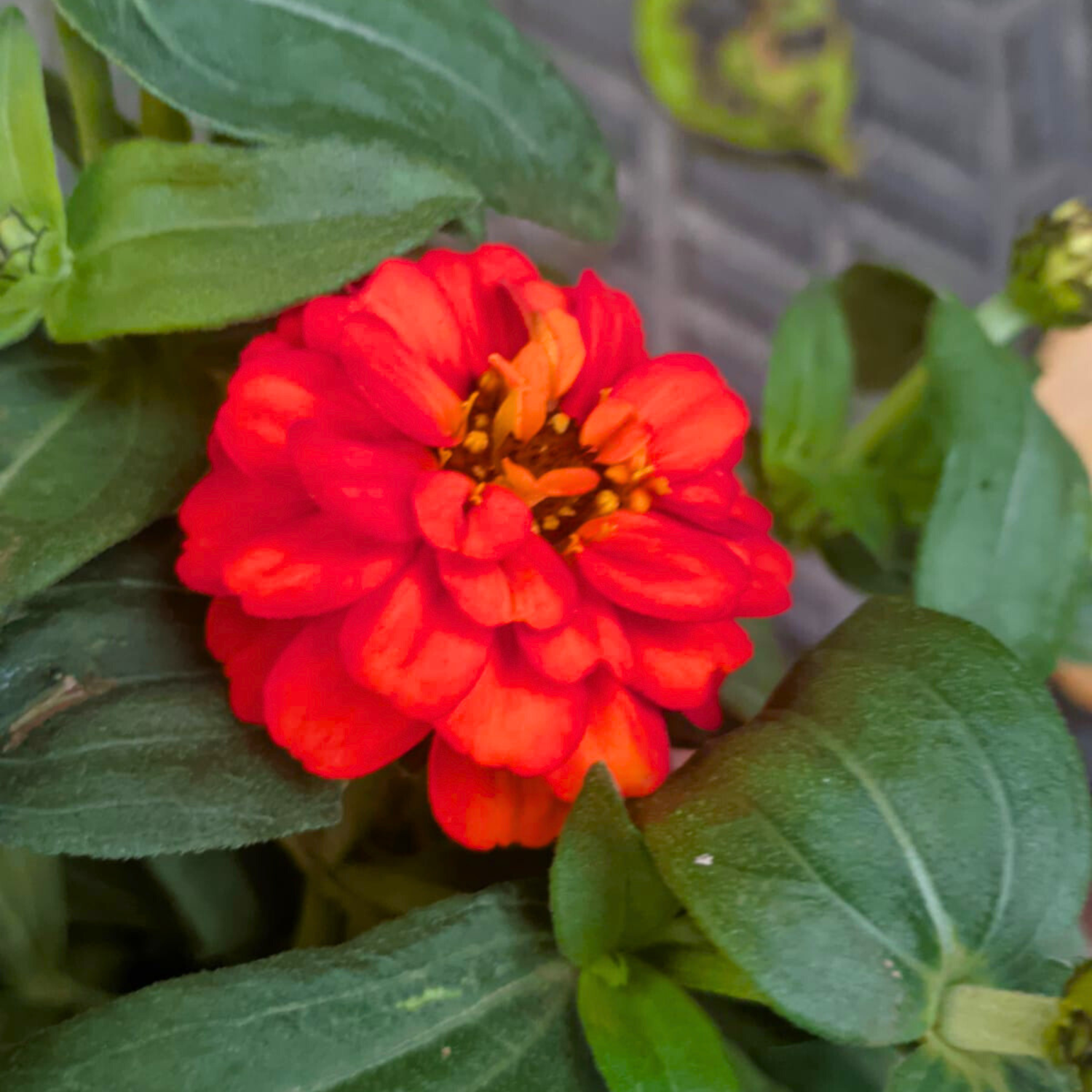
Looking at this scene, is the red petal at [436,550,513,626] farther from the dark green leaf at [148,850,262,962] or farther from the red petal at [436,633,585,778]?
the dark green leaf at [148,850,262,962]

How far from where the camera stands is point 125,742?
244mm

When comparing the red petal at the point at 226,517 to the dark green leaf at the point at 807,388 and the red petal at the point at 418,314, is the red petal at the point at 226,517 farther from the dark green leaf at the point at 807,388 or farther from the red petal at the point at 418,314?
the dark green leaf at the point at 807,388

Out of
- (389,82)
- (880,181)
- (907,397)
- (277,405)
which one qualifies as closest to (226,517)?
(277,405)

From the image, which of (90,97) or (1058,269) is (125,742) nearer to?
(90,97)

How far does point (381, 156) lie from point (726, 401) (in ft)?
0.32

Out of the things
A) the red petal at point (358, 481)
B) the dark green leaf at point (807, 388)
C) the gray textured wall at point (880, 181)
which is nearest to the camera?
the red petal at point (358, 481)

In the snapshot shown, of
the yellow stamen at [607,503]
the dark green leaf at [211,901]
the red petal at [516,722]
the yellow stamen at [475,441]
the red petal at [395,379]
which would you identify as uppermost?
the red petal at [395,379]

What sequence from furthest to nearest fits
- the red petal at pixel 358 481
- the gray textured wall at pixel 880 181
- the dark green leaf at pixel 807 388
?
the gray textured wall at pixel 880 181 < the dark green leaf at pixel 807 388 < the red petal at pixel 358 481

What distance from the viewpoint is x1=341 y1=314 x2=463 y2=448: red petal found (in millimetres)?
216

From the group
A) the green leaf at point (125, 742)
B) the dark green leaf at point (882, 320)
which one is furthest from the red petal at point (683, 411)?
the dark green leaf at point (882, 320)

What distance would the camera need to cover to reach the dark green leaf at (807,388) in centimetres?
43

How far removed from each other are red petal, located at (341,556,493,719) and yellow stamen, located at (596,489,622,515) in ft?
0.14

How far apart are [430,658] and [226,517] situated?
6 cm

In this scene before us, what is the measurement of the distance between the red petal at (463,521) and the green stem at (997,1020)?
0.48ft
